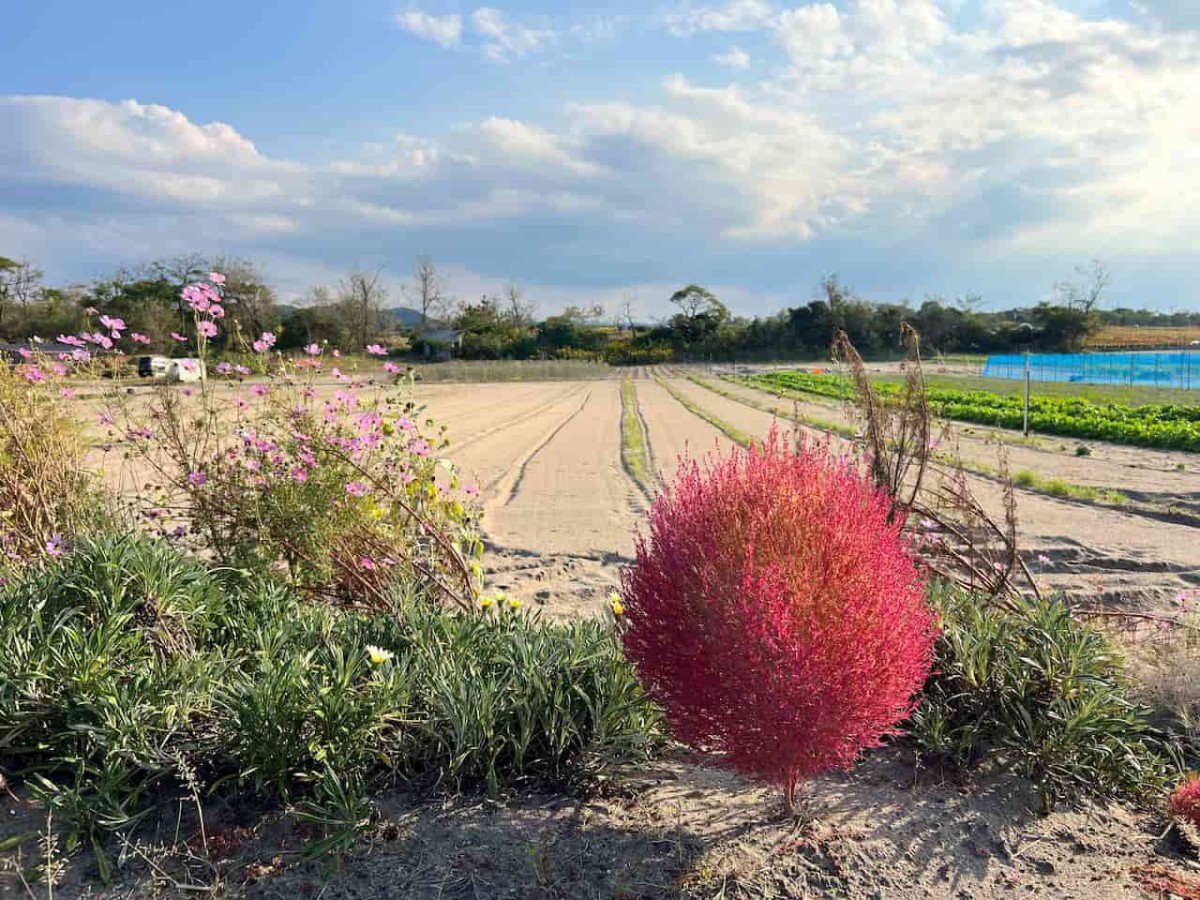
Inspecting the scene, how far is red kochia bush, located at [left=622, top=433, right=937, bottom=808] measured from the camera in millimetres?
2398

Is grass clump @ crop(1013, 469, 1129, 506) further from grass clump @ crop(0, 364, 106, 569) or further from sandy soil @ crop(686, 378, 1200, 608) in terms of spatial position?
grass clump @ crop(0, 364, 106, 569)

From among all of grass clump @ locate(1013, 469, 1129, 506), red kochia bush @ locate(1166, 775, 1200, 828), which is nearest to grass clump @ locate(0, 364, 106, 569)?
red kochia bush @ locate(1166, 775, 1200, 828)

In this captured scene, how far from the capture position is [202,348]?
4.81 m

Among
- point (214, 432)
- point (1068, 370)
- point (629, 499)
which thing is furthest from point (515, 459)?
point (1068, 370)

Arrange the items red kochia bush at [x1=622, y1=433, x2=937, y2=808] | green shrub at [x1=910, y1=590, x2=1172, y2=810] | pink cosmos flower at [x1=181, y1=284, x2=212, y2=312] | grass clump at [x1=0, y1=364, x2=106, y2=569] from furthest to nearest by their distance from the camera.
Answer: grass clump at [x1=0, y1=364, x2=106, y2=569], pink cosmos flower at [x1=181, y1=284, x2=212, y2=312], green shrub at [x1=910, y1=590, x2=1172, y2=810], red kochia bush at [x1=622, y1=433, x2=937, y2=808]

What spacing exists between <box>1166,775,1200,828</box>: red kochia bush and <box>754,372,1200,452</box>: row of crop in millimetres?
10632

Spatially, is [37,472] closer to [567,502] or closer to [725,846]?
[725,846]

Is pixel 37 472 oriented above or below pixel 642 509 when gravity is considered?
above

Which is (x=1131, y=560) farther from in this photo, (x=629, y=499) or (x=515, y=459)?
(x=515, y=459)

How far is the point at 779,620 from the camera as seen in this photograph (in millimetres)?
2348

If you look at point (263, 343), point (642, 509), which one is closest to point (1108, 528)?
point (642, 509)

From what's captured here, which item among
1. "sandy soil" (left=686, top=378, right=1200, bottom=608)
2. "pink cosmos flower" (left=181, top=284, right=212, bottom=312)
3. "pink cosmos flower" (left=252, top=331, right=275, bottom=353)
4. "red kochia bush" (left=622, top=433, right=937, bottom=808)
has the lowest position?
"sandy soil" (left=686, top=378, right=1200, bottom=608)

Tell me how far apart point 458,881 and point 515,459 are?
44.1 feet

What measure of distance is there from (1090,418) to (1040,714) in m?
20.6
